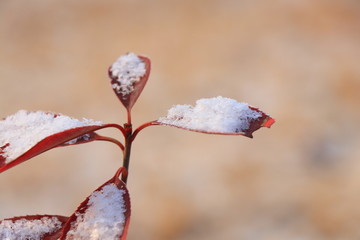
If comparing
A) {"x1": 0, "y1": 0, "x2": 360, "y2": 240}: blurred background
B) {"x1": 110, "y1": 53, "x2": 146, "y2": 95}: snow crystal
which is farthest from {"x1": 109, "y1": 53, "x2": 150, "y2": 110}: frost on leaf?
{"x1": 0, "y1": 0, "x2": 360, "y2": 240}: blurred background

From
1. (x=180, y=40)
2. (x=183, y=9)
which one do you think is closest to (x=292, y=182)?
(x=180, y=40)

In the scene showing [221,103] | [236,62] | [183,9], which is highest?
[183,9]

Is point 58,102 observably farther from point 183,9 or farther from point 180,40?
point 183,9

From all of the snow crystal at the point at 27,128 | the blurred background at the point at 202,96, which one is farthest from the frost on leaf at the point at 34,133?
the blurred background at the point at 202,96

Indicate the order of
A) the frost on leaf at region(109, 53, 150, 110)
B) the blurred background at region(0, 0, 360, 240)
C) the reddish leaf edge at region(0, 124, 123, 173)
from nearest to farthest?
1. the reddish leaf edge at region(0, 124, 123, 173)
2. the frost on leaf at region(109, 53, 150, 110)
3. the blurred background at region(0, 0, 360, 240)

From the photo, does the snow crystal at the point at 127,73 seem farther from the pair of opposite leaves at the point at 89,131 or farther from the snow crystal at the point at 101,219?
the snow crystal at the point at 101,219

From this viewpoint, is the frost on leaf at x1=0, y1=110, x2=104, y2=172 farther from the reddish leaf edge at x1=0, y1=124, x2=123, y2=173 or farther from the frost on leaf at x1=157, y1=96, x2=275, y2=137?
the frost on leaf at x1=157, y1=96, x2=275, y2=137

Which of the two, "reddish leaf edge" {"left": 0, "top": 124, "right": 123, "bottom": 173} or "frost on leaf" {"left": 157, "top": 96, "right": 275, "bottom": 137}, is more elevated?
"frost on leaf" {"left": 157, "top": 96, "right": 275, "bottom": 137}
